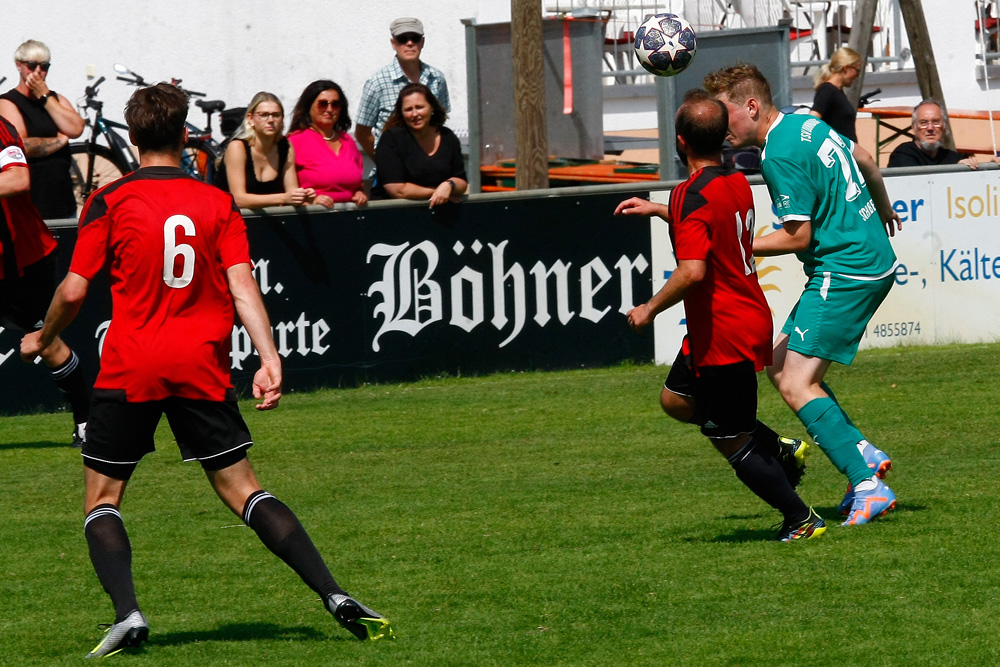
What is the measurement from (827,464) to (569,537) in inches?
84.6

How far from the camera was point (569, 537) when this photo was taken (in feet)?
22.3

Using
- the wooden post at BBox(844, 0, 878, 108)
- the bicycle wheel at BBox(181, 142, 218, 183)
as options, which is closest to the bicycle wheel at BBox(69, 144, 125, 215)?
the bicycle wheel at BBox(181, 142, 218, 183)

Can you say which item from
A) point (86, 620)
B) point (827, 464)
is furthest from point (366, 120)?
point (86, 620)

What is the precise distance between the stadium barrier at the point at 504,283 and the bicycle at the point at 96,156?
5437 mm

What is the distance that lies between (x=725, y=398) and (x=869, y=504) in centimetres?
94

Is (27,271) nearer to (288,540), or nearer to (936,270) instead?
(288,540)

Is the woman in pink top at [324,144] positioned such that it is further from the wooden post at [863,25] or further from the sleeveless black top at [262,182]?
the wooden post at [863,25]

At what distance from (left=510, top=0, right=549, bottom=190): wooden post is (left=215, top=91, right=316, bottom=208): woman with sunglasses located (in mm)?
2356

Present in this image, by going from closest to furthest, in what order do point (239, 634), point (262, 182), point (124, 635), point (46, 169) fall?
point (124, 635) → point (239, 634) → point (262, 182) → point (46, 169)

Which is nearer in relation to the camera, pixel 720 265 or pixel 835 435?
pixel 720 265

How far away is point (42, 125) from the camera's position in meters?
11.4

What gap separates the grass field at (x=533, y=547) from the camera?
16.9 feet

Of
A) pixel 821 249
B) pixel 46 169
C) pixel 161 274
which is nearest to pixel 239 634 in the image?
pixel 161 274

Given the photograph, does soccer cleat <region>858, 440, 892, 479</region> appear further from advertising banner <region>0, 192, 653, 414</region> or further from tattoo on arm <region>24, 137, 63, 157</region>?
tattoo on arm <region>24, 137, 63, 157</region>
